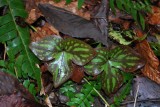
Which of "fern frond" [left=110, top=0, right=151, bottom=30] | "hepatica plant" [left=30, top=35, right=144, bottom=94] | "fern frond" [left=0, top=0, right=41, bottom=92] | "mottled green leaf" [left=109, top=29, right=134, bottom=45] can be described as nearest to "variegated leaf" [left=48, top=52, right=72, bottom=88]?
"hepatica plant" [left=30, top=35, right=144, bottom=94]

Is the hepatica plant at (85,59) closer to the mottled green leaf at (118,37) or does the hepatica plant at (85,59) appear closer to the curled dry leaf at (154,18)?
the mottled green leaf at (118,37)

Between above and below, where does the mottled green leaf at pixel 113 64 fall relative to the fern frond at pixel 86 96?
above

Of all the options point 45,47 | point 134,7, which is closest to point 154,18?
point 134,7

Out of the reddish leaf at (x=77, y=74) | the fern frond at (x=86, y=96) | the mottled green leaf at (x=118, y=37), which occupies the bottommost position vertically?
the fern frond at (x=86, y=96)

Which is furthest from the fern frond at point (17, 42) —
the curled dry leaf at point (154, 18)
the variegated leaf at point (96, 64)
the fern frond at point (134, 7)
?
the curled dry leaf at point (154, 18)

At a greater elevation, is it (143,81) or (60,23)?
(60,23)

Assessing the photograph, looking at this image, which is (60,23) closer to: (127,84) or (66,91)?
(66,91)

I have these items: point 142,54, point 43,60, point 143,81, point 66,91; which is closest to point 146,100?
point 143,81

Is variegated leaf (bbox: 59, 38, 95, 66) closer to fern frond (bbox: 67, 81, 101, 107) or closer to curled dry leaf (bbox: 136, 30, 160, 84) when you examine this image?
fern frond (bbox: 67, 81, 101, 107)
